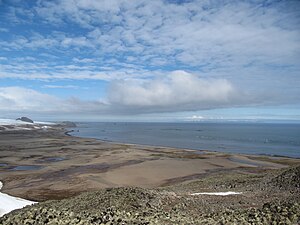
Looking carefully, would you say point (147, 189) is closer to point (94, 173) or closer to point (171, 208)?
point (171, 208)

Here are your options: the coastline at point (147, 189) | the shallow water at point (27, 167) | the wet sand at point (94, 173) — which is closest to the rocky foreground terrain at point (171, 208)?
the coastline at point (147, 189)

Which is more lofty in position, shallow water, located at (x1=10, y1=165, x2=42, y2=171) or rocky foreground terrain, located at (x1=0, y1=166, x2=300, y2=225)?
rocky foreground terrain, located at (x1=0, y1=166, x2=300, y2=225)

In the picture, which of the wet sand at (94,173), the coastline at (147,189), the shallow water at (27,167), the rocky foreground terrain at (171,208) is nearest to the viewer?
the rocky foreground terrain at (171,208)

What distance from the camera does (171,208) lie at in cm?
1559

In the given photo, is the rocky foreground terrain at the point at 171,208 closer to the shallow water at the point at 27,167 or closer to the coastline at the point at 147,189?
the coastline at the point at 147,189

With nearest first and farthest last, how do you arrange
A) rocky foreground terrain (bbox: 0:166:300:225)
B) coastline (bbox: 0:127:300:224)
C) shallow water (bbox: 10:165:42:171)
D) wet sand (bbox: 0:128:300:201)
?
1. rocky foreground terrain (bbox: 0:166:300:225)
2. coastline (bbox: 0:127:300:224)
3. wet sand (bbox: 0:128:300:201)
4. shallow water (bbox: 10:165:42:171)

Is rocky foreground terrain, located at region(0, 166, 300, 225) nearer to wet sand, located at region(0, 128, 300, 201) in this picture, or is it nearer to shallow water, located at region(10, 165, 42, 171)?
wet sand, located at region(0, 128, 300, 201)

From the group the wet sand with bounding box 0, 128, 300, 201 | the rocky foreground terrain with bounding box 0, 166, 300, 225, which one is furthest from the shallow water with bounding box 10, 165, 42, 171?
the rocky foreground terrain with bounding box 0, 166, 300, 225

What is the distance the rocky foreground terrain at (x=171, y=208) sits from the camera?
11883mm

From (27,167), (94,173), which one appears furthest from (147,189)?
(27,167)

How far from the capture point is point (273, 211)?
496 inches

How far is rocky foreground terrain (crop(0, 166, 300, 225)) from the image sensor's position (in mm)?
11883

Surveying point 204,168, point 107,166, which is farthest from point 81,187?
point 204,168

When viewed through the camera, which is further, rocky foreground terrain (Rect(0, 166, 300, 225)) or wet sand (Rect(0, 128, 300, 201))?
wet sand (Rect(0, 128, 300, 201))
